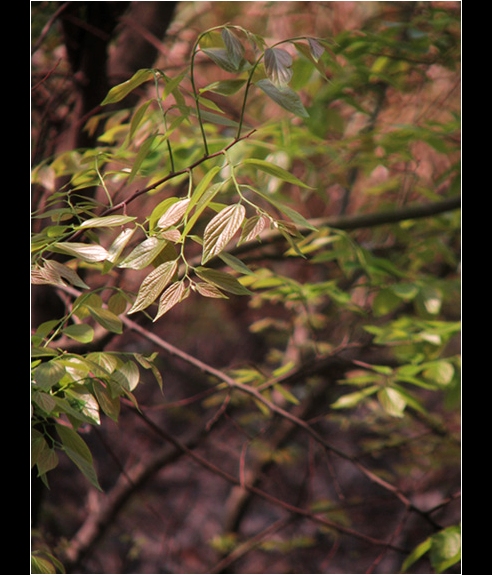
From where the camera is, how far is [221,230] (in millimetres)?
600

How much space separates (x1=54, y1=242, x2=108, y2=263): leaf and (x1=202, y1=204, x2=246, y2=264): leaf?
136 millimetres

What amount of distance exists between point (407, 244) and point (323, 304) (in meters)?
0.66

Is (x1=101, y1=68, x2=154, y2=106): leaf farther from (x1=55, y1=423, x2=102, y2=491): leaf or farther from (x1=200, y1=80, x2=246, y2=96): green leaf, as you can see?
(x1=55, y1=423, x2=102, y2=491): leaf

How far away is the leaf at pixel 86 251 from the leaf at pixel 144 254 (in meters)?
0.05

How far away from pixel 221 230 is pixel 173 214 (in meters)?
0.07

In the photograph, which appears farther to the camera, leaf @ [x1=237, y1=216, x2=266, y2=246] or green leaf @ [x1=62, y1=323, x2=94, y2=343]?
green leaf @ [x1=62, y1=323, x2=94, y2=343]

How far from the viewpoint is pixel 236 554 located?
225cm

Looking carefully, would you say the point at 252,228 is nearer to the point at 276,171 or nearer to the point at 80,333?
the point at 276,171

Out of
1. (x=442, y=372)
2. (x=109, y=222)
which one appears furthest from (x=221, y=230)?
(x=442, y=372)

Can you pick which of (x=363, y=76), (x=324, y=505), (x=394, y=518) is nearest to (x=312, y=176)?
(x=363, y=76)

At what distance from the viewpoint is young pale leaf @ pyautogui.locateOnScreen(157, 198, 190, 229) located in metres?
0.64

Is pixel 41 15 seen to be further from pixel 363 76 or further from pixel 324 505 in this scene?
pixel 324 505

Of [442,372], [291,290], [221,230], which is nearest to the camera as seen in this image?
[221,230]

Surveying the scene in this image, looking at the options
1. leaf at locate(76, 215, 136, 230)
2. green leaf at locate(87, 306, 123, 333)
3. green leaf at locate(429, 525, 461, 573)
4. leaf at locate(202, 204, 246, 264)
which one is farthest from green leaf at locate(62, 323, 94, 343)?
green leaf at locate(429, 525, 461, 573)
